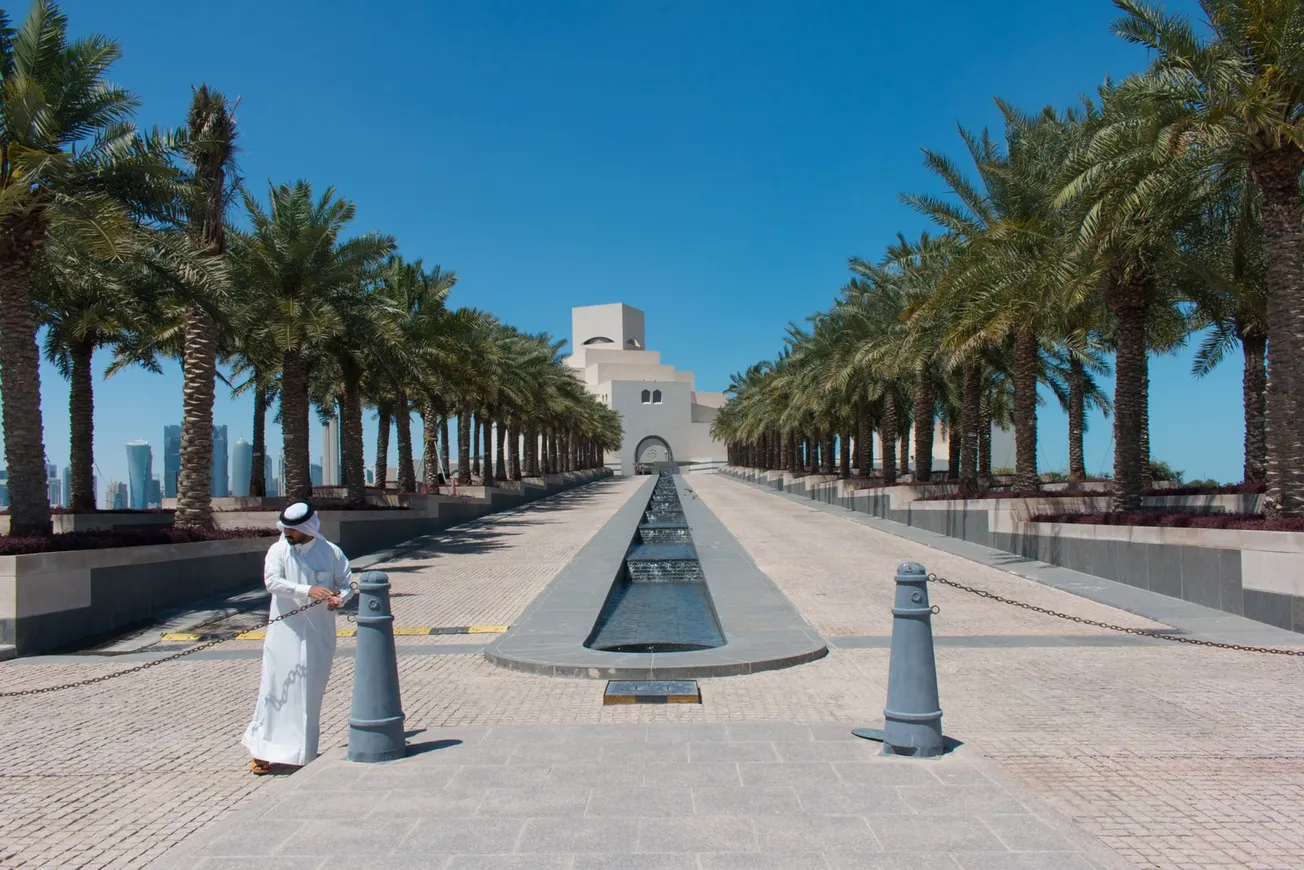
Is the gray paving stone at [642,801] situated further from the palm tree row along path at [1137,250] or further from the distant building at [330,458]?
the distant building at [330,458]

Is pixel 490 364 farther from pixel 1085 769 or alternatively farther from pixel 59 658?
pixel 1085 769

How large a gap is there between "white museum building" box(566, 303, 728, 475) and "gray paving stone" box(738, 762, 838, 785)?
351 feet

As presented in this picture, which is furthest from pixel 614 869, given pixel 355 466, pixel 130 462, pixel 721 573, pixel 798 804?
pixel 130 462

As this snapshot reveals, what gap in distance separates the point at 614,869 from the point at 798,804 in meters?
1.17

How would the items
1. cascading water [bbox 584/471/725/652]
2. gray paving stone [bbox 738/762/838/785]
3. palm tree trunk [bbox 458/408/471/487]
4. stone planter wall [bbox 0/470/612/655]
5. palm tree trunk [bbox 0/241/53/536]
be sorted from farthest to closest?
palm tree trunk [bbox 458/408/471/487], palm tree trunk [bbox 0/241/53/536], cascading water [bbox 584/471/725/652], stone planter wall [bbox 0/470/612/655], gray paving stone [bbox 738/762/838/785]

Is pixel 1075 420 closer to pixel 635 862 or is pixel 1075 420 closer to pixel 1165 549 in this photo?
pixel 1165 549

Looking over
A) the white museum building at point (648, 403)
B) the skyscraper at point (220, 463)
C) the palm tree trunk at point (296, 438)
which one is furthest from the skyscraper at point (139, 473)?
the white museum building at point (648, 403)

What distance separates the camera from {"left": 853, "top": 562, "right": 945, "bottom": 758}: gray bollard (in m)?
5.59

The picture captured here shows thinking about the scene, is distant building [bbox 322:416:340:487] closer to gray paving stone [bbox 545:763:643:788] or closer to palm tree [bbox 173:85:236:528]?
palm tree [bbox 173:85:236:528]

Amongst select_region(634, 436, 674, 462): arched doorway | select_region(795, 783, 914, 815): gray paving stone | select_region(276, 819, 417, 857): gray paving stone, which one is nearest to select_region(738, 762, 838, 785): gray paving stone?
select_region(795, 783, 914, 815): gray paving stone

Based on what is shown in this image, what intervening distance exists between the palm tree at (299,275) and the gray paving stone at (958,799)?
16.2 metres

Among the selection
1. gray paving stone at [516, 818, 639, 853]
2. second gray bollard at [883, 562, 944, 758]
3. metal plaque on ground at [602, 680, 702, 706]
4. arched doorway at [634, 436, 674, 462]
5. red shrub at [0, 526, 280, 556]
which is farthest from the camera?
arched doorway at [634, 436, 674, 462]

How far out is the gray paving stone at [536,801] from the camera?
4.70 metres

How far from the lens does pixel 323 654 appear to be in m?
6.11
